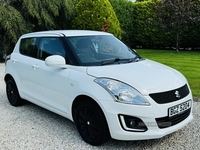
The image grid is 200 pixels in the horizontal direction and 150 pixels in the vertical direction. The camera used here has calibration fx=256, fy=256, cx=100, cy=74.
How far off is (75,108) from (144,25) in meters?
15.4

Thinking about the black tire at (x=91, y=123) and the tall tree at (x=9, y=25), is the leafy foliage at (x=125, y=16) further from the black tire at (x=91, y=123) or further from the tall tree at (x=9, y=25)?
the black tire at (x=91, y=123)

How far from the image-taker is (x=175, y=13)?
14.7m

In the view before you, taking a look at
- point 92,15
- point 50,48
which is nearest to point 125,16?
point 92,15

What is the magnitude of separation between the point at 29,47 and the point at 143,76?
248cm

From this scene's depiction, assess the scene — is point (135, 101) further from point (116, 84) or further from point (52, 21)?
point (52, 21)

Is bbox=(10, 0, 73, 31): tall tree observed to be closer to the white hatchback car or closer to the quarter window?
the white hatchback car

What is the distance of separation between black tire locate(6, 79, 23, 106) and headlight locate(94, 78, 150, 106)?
8.61ft

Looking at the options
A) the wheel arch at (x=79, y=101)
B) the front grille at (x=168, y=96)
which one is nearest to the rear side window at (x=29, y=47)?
the wheel arch at (x=79, y=101)

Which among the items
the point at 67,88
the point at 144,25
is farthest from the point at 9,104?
the point at 144,25

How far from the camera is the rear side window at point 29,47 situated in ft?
15.3

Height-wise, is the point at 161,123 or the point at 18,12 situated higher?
the point at 18,12

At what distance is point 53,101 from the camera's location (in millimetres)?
4055

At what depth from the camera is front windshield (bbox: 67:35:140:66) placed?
379 centimetres

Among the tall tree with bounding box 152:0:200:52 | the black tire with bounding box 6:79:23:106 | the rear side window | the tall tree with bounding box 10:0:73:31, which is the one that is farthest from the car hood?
the tall tree with bounding box 152:0:200:52
